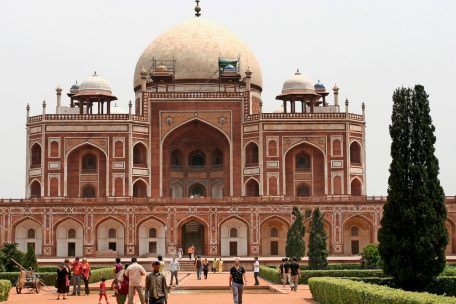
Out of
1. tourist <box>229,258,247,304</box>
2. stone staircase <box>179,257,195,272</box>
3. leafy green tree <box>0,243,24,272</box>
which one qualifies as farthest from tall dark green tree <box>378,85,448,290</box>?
stone staircase <box>179,257,195,272</box>

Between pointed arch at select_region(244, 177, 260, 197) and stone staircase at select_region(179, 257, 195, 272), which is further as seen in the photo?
pointed arch at select_region(244, 177, 260, 197)

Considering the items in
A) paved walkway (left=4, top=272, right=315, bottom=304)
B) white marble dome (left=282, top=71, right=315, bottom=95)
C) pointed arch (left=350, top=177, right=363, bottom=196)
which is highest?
white marble dome (left=282, top=71, right=315, bottom=95)

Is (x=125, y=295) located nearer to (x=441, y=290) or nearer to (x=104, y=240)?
(x=441, y=290)

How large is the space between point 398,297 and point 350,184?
36132 millimetres

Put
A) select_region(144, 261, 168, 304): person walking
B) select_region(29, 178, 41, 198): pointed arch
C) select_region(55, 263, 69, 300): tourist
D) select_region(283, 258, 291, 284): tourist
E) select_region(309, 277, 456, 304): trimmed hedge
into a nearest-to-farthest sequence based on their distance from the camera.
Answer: select_region(309, 277, 456, 304): trimmed hedge < select_region(144, 261, 168, 304): person walking < select_region(55, 263, 69, 300): tourist < select_region(283, 258, 291, 284): tourist < select_region(29, 178, 41, 198): pointed arch

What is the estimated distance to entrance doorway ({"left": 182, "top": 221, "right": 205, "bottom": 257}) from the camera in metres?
46.0

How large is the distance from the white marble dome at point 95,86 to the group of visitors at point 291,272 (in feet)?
87.5

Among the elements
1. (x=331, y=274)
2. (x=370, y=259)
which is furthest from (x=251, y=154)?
(x=331, y=274)

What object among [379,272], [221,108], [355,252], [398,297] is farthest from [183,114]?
[398,297]

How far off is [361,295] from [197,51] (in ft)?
130

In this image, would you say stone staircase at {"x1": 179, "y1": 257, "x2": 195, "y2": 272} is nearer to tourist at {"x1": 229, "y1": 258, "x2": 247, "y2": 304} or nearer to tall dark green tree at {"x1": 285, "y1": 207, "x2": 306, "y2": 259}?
tall dark green tree at {"x1": 285, "y1": 207, "x2": 306, "y2": 259}

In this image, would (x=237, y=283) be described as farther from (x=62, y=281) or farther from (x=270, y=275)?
(x=270, y=275)

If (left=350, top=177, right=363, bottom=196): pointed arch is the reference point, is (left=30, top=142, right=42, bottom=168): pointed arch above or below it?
above

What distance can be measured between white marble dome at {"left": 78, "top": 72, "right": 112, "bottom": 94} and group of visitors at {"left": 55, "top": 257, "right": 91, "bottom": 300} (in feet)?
96.5
